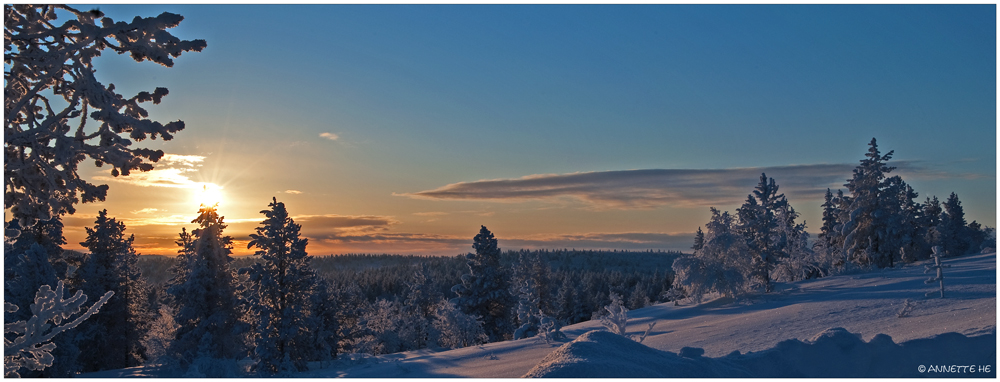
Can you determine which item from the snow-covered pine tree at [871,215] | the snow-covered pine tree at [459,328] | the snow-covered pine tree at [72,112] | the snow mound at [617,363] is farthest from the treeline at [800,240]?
the snow-covered pine tree at [72,112]

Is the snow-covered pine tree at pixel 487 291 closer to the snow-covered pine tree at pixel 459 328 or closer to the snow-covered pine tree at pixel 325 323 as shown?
the snow-covered pine tree at pixel 459 328

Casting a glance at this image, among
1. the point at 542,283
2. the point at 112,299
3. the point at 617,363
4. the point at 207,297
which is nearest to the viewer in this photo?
the point at 617,363

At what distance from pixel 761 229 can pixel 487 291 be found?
1940cm

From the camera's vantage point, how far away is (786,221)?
167ft

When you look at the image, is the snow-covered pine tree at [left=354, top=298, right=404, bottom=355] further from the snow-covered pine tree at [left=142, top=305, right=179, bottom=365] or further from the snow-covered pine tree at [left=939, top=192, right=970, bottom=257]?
the snow-covered pine tree at [left=939, top=192, right=970, bottom=257]

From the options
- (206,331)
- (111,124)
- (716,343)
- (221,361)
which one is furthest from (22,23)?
(206,331)

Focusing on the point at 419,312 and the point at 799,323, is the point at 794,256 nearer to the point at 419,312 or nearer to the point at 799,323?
the point at 799,323

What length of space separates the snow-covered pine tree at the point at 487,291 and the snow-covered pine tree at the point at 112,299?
21197 mm

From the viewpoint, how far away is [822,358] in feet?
35.4

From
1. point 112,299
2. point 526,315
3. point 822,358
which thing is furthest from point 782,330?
point 112,299

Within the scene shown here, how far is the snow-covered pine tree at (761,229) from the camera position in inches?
1400

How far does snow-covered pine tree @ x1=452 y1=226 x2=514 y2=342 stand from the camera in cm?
4212

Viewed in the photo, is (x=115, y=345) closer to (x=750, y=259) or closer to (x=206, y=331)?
(x=206, y=331)

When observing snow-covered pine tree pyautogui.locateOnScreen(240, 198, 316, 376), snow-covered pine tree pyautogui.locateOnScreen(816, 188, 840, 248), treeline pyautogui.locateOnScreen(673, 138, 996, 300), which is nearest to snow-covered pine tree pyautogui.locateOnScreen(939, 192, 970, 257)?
treeline pyautogui.locateOnScreen(673, 138, 996, 300)
